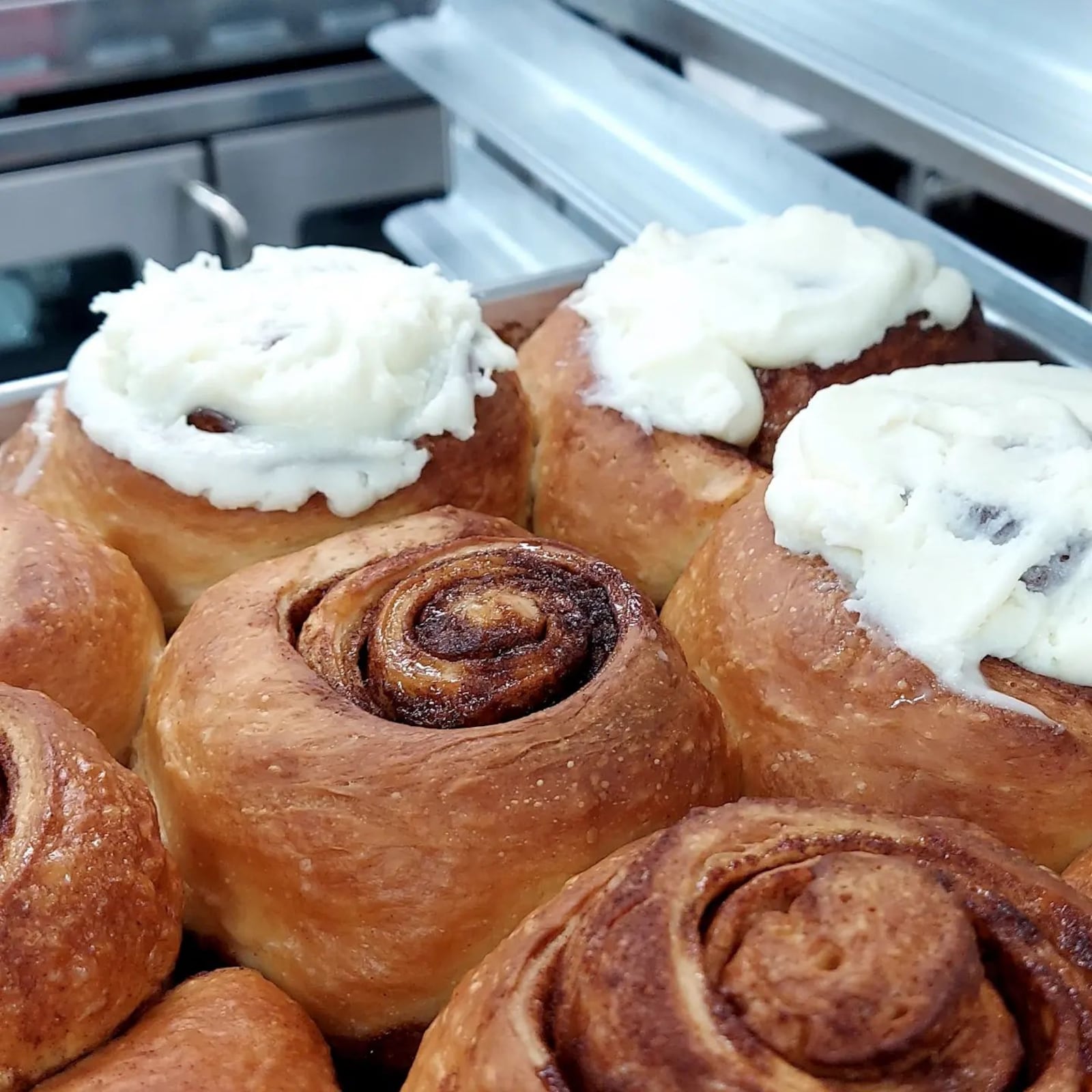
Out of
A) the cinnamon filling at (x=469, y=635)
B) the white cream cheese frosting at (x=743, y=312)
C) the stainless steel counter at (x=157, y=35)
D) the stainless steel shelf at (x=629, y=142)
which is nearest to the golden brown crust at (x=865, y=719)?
the cinnamon filling at (x=469, y=635)

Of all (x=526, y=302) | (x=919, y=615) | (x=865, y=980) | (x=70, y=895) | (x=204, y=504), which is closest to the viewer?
(x=865, y=980)

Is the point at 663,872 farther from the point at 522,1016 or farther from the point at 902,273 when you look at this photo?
the point at 902,273

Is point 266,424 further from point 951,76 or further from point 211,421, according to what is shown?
point 951,76

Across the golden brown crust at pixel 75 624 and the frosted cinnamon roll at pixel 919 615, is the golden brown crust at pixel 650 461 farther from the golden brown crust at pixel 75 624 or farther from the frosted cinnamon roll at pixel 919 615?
the golden brown crust at pixel 75 624

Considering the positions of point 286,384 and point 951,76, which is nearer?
point 286,384

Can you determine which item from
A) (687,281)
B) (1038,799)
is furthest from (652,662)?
(687,281)

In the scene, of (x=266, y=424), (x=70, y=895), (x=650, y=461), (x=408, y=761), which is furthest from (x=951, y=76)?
(x=70, y=895)
